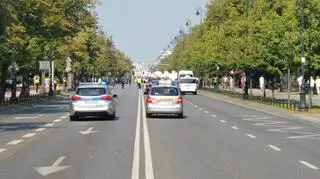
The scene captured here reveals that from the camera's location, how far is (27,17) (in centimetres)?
4372

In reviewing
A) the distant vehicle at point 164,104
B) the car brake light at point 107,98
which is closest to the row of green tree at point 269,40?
the distant vehicle at point 164,104

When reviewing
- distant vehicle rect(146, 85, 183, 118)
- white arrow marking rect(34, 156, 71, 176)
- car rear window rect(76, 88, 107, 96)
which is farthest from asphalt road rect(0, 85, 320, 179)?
distant vehicle rect(146, 85, 183, 118)

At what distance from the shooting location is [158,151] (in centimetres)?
1708

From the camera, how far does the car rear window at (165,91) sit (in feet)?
108

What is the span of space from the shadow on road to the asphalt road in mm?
34

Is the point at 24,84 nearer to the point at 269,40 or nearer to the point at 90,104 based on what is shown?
the point at 269,40

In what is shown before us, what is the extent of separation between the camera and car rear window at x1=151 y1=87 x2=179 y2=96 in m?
33.1

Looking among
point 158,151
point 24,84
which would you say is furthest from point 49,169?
point 24,84

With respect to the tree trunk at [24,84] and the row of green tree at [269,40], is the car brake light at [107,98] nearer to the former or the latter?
the row of green tree at [269,40]

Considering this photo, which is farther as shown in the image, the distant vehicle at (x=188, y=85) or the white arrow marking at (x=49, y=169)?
the distant vehicle at (x=188, y=85)

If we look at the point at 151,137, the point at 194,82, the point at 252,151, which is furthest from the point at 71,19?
the point at 252,151

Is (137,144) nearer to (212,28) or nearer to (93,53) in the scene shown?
(212,28)

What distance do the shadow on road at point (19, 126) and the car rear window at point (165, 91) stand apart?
6.44 metres

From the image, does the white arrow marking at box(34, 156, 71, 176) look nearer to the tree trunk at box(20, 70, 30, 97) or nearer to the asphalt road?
the asphalt road
